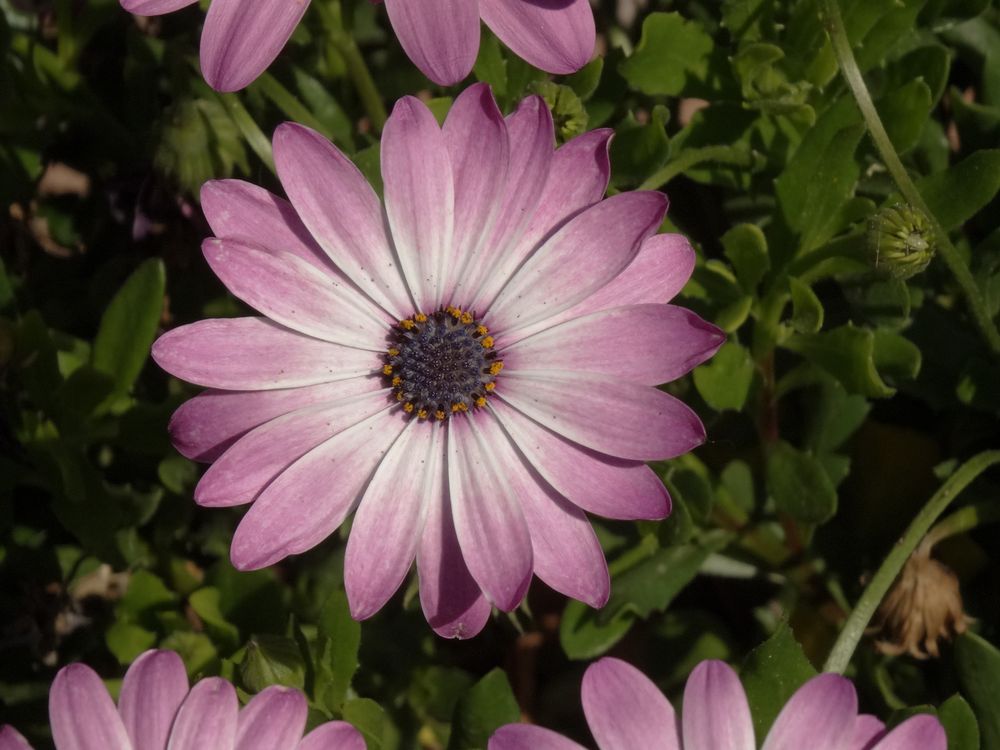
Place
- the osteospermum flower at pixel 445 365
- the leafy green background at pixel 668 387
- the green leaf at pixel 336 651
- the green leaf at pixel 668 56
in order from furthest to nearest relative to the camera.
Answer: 1. the green leaf at pixel 668 56
2. the leafy green background at pixel 668 387
3. the green leaf at pixel 336 651
4. the osteospermum flower at pixel 445 365

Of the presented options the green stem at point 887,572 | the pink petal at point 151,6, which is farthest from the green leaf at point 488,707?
the pink petal at point 151,6

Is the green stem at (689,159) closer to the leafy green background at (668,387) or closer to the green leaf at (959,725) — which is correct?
the leafy green background at (668,387)

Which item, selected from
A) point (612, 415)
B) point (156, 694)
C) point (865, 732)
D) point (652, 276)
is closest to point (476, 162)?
point (652, 276)

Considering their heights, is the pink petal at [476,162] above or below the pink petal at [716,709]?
above

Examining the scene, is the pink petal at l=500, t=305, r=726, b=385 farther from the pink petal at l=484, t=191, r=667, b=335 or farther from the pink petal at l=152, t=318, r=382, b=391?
the pink petal at l=152, t=318, r=382, b=391

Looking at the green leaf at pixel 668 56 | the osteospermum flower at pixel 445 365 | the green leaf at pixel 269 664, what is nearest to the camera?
the osteospermum flower at pixel 445 365

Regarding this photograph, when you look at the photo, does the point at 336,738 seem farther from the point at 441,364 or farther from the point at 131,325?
the point at 131,325

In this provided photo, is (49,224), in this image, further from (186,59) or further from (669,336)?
(669,336)
